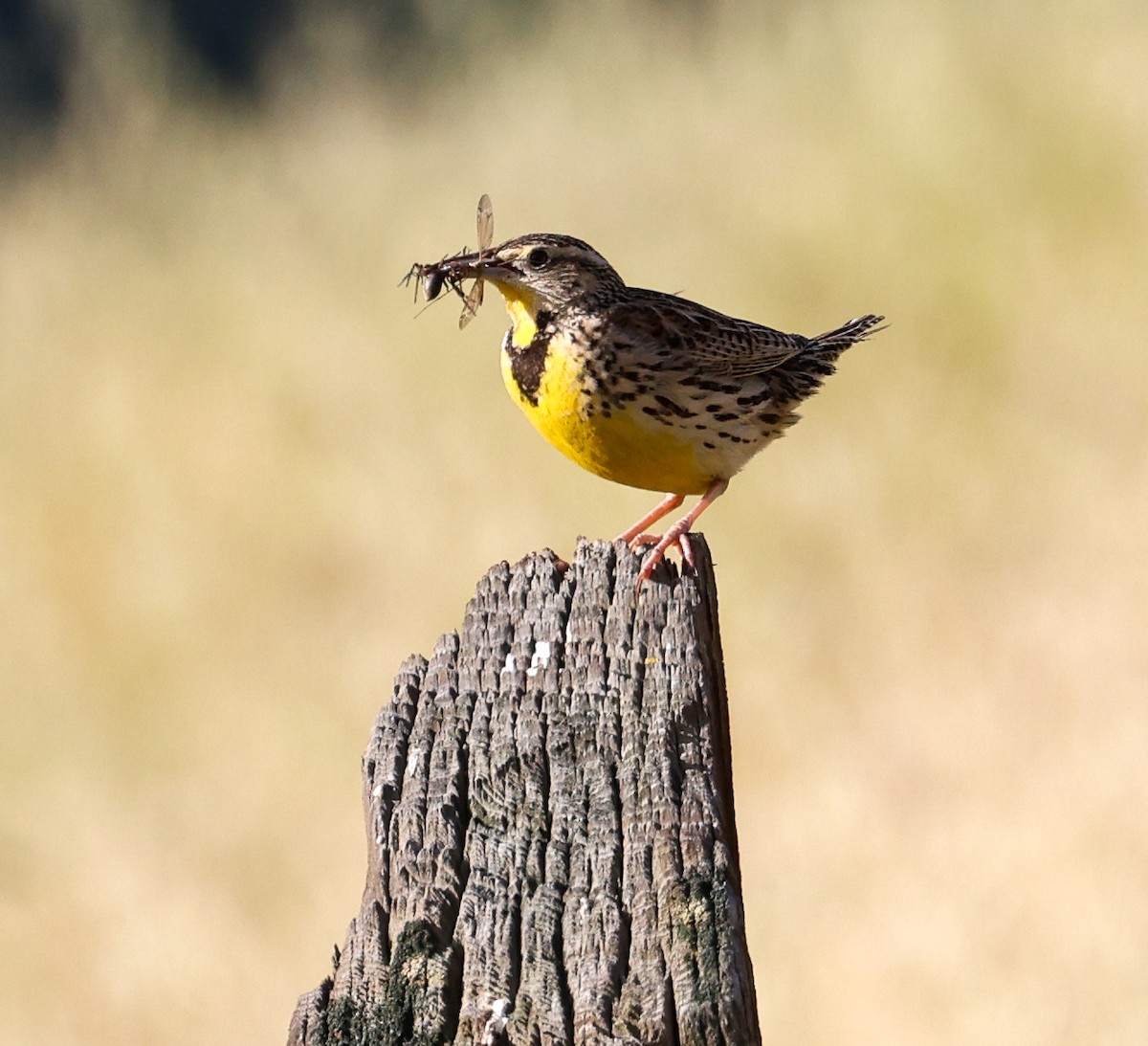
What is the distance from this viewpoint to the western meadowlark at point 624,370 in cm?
379

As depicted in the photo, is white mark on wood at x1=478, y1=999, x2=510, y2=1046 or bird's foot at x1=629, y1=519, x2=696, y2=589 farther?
bird's foot at x1=629, y1=519, x2=696, y2=589

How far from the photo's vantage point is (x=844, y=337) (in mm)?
4672

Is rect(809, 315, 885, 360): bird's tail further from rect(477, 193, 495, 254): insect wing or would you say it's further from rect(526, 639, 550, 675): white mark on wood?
rect(526, 639, 550, 675): white mark on wood

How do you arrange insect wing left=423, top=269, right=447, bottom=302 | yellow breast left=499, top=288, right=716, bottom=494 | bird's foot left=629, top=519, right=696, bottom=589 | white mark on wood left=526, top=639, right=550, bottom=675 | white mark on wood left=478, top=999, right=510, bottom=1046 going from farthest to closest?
insect wing left=423, top=269, right=447, bottom=302 < yellow breast left=499, top=288, right=716, bottom=494 < bird's foot left=629, top=519, right=696, bottom=589 < white mark on wood left=526, top=639, right=550, bottom=675 < white mark on wood left=478, top=999, right=510, bottom=1046

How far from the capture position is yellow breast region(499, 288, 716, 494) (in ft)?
12.4

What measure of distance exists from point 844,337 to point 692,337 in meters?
0.82

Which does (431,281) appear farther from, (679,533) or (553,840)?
(553,840)

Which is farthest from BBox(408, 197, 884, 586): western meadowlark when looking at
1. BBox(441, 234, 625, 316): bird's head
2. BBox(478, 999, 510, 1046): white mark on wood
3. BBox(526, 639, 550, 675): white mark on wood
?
BBox(478, 999, 510, 1046): white mark on wood

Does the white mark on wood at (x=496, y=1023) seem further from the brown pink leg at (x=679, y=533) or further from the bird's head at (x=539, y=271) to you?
the bird's head at (x=539, y=271)

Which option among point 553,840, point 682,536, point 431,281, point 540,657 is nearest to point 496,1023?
point 553,840

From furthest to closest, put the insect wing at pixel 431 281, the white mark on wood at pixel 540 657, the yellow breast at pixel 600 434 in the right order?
the insect wing at pixel 431 281
the yellow breast at pixel 600 434
the white mark on wood at pixel 540 657

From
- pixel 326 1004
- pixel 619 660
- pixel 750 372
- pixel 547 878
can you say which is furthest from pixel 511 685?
pixel 750 372

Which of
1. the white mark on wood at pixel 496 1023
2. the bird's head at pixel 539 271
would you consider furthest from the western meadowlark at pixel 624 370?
the white mark on wood at pixel 496 1023

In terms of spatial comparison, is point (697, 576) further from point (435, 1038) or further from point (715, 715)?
point (435, 1038)
